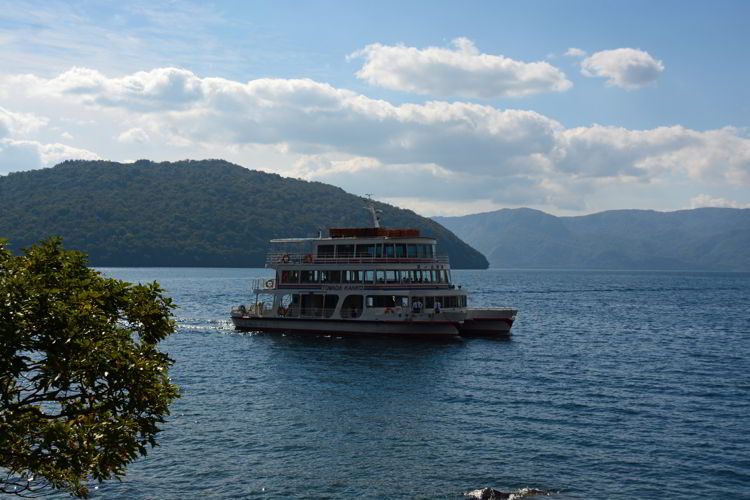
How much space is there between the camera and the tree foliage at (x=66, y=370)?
11.2m

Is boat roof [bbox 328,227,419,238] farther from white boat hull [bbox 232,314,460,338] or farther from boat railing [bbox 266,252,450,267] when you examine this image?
white boat hull [bbox 232,314,460,338]

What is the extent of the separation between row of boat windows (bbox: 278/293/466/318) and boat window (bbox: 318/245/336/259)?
357cm

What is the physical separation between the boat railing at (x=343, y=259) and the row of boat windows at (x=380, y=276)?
79 cm

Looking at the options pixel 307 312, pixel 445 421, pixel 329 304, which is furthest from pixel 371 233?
pixel 445 421

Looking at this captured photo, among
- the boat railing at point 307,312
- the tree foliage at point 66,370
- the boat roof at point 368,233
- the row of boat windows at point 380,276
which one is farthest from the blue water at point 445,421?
the tree foliage at point 66,370

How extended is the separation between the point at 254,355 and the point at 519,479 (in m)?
29.4

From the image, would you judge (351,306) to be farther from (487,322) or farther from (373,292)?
(487,322)

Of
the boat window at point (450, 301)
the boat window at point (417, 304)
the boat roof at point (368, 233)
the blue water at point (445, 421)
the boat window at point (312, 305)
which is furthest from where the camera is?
the boat window at point (312, 305)

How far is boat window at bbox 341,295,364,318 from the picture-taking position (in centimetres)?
5525

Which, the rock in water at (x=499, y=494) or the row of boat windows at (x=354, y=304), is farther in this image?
the row of boat windows at (x=354, y=304)

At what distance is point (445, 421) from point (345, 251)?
29.0 meters

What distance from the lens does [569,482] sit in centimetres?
2180

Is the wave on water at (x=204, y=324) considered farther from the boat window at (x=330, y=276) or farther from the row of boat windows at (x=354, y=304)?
the boat window at (x=330, y=276)

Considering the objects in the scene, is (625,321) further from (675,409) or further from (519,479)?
(519,479)
